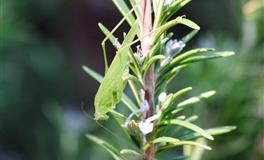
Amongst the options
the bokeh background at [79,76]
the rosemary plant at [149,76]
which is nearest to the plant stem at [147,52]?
the rosemary plant at [149,76]

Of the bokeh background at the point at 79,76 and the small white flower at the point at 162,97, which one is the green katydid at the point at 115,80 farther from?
the bokeh background at the point at 79,76

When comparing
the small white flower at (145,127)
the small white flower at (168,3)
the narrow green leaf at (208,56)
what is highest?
the small white flower at (168,3)

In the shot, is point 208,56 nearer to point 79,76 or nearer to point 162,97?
point 162,97

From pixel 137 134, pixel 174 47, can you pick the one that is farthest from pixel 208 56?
pixel 137 134

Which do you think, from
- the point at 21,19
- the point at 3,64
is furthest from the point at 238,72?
the point at 21,19

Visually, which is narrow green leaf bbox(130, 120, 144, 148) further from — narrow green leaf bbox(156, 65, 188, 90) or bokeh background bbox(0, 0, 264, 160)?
bokeh background bbox(0, 0, 264, 160)

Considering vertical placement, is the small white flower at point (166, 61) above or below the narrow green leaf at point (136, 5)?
below
